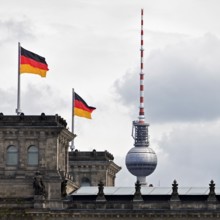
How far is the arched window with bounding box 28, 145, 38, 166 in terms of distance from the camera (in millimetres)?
156125

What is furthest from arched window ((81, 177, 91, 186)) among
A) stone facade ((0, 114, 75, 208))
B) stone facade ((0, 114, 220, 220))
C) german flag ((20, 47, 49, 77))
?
german flag ((20, 47, 49, 77))

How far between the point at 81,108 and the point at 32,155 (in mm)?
14758

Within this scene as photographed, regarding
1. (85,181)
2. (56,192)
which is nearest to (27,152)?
(56,192)

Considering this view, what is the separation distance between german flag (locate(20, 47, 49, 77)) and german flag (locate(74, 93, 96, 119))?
11.7m

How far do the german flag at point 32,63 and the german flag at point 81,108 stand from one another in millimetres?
11668

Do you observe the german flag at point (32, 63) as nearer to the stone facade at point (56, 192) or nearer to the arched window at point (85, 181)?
the stone facade at point (56, 192)

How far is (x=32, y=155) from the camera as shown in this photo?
15638 centimetres

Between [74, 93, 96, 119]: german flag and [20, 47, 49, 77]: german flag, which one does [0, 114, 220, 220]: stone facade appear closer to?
[20, 47, 49, 77]: german flag

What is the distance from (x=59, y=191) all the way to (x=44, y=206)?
11.4ft

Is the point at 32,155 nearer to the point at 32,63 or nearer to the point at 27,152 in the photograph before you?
the point at 27,152

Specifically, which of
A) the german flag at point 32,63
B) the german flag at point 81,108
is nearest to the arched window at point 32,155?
the german flag at point 32,63

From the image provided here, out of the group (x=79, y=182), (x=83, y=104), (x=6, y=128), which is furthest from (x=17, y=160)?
(x=79, y=182)

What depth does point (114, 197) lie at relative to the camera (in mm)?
155125

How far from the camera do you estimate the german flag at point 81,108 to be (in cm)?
16900
